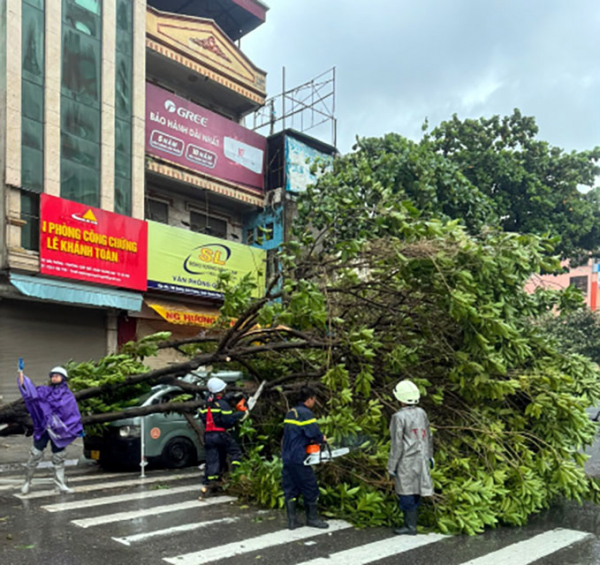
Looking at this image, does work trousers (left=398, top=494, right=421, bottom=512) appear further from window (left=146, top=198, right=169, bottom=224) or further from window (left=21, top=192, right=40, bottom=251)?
window (left=146, top=198, right=169, bottom=224)

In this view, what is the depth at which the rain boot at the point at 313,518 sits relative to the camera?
6.49m

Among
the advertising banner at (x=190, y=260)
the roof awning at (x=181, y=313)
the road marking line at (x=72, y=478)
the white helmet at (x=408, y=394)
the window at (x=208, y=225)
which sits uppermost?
the window at (x=208, y=225)

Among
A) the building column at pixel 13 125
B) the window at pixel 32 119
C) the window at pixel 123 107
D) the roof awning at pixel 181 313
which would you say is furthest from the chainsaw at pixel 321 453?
the window at pixel 123 107

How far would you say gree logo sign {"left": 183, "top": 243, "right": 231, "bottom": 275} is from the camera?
1986 cm

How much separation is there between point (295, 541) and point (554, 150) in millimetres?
19052

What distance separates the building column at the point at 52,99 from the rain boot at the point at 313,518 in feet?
40.9

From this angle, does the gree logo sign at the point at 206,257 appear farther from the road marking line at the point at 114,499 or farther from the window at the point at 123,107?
the road marking line at the point at 114,499

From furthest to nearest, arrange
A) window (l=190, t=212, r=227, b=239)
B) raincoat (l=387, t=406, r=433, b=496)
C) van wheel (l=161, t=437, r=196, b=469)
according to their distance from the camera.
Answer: window (l=190, t=212, r=227, b=239)
van wheel (l=161, t=437, r=196, b=469)
raincoat (l=387, t=406, r=433, b=496)

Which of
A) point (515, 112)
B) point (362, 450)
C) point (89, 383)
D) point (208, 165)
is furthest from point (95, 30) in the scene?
point (362, 450)

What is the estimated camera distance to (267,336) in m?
9.55

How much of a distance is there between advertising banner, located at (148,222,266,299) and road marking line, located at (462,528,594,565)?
1231 centimetres

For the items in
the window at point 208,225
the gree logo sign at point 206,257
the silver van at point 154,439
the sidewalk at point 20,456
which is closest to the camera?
the silver van at point 154,439

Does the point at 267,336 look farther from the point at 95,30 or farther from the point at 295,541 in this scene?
the point at 95,30

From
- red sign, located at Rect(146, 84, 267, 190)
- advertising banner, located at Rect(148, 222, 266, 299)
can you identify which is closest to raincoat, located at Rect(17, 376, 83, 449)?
advertising banner, located at Rect(148, 222, 266, 299)
